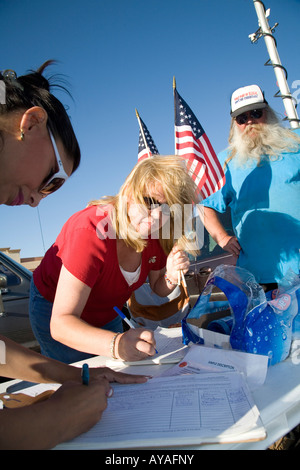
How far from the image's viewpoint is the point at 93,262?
1330mm

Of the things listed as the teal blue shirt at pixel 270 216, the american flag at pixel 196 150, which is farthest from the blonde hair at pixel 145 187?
the american flag at pixel 196 150

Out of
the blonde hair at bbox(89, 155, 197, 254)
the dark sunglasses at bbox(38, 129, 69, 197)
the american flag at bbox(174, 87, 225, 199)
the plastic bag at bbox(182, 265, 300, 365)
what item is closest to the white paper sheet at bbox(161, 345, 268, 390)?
the plastic bag at bbox(182, 265, 300, 365)

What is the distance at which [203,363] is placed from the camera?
1.08 metres

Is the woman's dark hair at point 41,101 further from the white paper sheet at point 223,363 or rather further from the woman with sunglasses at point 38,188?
the white paper sheet at point 223,363

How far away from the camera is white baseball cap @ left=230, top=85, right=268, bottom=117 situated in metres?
2.28

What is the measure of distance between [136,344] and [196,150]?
3.33 m

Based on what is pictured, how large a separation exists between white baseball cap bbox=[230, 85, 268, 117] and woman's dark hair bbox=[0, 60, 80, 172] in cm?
162

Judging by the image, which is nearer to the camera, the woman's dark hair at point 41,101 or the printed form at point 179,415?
the printed form at point 179,415

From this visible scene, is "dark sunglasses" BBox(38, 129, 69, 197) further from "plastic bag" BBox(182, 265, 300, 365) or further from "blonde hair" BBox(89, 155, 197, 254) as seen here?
"plastic bag" BBox(182, 265, 300, 365)

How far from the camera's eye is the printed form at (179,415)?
26.9 inches

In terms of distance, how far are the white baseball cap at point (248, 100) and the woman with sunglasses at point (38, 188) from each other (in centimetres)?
165

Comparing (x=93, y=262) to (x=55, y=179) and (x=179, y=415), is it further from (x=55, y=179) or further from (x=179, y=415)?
(x=179, y=415)

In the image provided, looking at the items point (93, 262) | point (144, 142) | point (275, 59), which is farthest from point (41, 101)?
point (275, 59)
